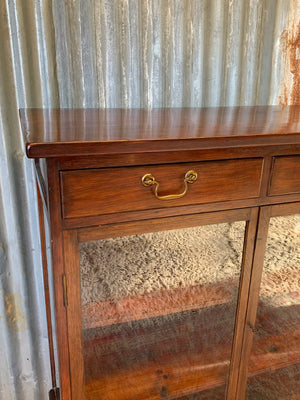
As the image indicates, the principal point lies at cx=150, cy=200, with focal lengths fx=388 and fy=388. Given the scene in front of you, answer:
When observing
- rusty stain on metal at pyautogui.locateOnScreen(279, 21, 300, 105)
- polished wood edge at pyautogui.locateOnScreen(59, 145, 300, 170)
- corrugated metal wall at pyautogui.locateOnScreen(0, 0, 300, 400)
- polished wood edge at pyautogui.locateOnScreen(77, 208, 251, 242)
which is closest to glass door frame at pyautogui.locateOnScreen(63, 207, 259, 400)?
polished wood edge at pyautogui.locateOnScreen(77, 208, 251, 242)

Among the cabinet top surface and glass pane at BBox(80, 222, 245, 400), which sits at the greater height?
the cabinet top surface

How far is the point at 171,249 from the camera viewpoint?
73 centimetres

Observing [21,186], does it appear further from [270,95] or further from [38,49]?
[270,95]

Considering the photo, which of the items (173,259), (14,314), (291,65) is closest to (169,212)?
(173,259)

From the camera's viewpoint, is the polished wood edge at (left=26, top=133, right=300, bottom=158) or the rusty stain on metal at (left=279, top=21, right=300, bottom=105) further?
the rusty stain on metal at (left=279, top=21, right=300, bottom=105)

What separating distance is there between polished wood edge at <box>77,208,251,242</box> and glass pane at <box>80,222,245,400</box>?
0.05 feet

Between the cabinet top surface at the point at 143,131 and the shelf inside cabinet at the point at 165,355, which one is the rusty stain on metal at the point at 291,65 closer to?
the cabinet top surface at the point at 143,131

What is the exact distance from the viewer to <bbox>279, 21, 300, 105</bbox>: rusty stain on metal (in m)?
1.24

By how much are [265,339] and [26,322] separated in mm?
722

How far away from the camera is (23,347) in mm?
1225

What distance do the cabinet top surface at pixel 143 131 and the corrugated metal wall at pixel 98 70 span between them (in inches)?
6.8

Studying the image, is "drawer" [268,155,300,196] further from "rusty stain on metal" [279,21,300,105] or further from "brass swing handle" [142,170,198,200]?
"rusty stain on metal" [279,21,300,105]

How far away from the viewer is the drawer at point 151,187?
1.96 feet

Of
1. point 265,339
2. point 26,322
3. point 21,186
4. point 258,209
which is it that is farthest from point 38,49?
point 265,339
